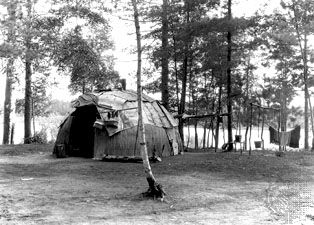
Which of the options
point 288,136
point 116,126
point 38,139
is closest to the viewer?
point 116,126

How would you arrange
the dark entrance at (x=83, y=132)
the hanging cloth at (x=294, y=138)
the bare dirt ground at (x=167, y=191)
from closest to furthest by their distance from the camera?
the bare dirt ground at (x=167, y=191), the dark entrance at (x=83, y=132), the hanging cloth at (x=294, y=138)

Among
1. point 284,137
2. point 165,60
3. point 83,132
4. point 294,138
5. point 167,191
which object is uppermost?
point 165,60

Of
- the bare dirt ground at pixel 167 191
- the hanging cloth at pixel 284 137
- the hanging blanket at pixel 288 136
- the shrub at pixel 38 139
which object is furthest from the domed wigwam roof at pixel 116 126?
the hanging blanket at pixel 288 136

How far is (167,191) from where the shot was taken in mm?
8633

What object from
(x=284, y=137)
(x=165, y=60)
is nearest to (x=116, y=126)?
(x=165, y=60)

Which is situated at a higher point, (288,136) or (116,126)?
(116,126)

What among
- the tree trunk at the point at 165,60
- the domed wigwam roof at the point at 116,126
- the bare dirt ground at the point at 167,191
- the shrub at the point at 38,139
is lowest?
the bare dirt ground at the point at 167,191

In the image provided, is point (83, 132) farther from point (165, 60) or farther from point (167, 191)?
point (167, 191)

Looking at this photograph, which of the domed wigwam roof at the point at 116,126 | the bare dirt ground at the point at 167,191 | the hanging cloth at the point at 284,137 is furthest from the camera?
the hanging cloth at the point at 284,137

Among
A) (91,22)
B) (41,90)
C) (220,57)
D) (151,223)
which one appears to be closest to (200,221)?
(151,223)

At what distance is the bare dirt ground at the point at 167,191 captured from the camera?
6461mm

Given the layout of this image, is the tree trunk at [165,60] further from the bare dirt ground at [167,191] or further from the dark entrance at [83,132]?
the bare dirt ground at [167,191]

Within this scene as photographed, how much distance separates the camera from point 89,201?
7578 mm

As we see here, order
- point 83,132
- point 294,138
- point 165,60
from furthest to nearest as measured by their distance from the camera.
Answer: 1. point 294,138
2. point 165,60
3. point 83,132
